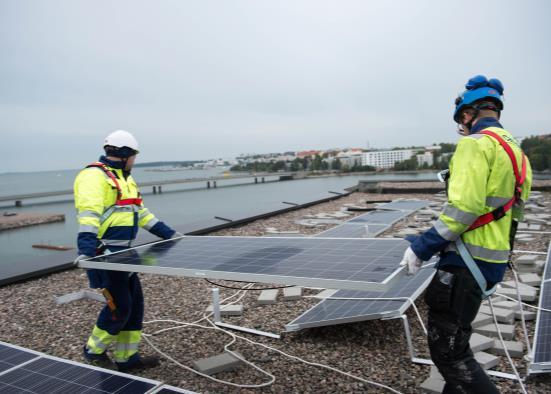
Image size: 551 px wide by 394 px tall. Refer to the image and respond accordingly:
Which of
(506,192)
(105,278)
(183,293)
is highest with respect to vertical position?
(506,192)

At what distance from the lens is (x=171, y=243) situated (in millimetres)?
4660

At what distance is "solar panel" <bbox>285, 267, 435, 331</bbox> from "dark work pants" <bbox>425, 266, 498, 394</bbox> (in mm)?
1412

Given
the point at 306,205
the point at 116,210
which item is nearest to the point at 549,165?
the point at 306,205

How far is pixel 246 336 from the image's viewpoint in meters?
4.90

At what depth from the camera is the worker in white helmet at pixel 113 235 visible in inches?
147

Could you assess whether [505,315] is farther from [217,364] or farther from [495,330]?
[217,364]

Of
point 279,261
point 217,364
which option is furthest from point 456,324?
point 217,364

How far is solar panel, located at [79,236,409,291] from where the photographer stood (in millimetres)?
2729

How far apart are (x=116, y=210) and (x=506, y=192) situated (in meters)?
3.25

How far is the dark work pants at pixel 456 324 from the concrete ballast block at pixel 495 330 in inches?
82.3

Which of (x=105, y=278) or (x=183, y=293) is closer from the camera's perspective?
(x=105, y=278)

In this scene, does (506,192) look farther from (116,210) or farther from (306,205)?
(306,205)

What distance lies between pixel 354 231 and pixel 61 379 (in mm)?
8039

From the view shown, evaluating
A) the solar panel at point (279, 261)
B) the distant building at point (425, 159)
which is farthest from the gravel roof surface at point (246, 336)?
the distant building at point (425, 159)
